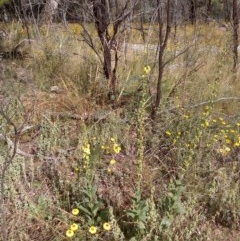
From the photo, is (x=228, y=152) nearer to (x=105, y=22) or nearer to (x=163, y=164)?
(x=163, y=164)

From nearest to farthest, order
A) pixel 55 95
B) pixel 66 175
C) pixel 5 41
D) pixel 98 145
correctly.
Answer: pixel 66 175
pixel 98 145
pixel 55 95
pixel 5 41

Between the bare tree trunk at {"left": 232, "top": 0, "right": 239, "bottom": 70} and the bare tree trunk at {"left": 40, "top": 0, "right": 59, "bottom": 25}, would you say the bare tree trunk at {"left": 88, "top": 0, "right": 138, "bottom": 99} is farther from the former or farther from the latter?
the bare tree trunk at {"left": 40, "top": 0, "right": 59, "bottom": 25}

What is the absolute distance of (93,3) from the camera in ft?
9.83

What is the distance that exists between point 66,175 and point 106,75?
1.26 meters

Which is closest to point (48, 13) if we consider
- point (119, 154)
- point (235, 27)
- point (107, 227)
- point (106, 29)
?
point (106, 29)

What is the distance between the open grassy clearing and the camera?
1883 mm

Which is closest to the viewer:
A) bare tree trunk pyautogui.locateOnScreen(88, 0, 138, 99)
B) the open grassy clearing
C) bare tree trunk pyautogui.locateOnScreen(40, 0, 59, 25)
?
the open grassy clearing

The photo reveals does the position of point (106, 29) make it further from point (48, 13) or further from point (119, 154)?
point (48, 13)

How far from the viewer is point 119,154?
2555 millimetres

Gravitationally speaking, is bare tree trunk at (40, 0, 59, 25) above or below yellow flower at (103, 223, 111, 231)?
above

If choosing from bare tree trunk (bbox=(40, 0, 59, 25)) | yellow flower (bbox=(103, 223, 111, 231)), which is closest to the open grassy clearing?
yellow flower (bbox=(103, 223, 111, 231))

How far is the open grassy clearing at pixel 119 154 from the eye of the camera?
1883mm

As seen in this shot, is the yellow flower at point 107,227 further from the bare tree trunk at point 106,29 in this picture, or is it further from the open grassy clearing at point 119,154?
the bare tree trunk at point 106,29

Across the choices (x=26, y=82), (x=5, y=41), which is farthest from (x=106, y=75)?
(x=5, y=41)
